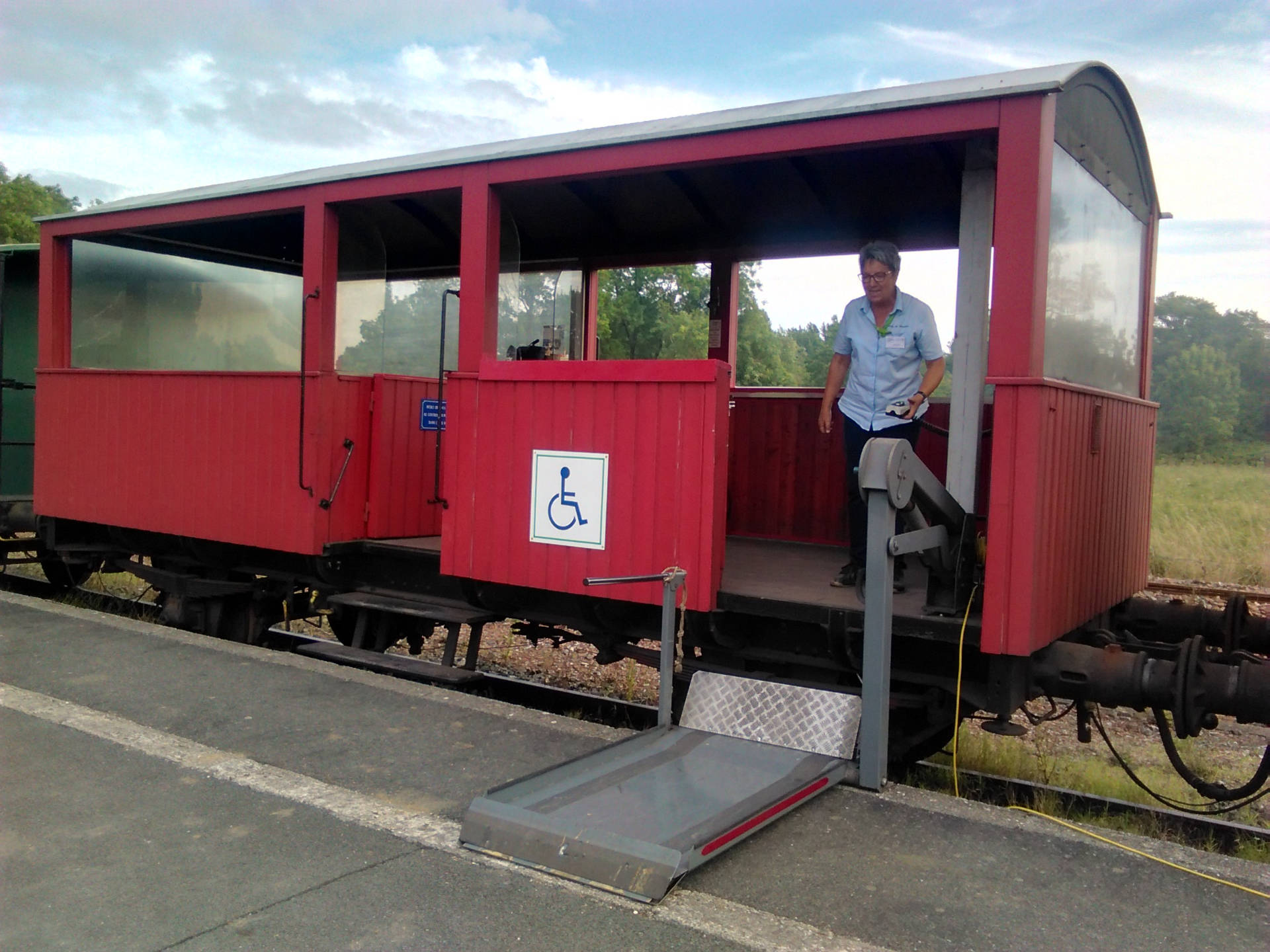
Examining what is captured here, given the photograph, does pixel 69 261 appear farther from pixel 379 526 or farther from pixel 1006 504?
pixel 1006 504

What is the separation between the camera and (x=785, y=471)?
272 inches

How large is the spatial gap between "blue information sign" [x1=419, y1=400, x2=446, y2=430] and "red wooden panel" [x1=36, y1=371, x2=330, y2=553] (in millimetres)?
744

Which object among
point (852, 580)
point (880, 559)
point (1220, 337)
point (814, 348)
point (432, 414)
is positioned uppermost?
point (1220, 337)

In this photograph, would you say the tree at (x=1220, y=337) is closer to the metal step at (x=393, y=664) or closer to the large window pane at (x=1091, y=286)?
the large window pane at (x=1091, y=286)

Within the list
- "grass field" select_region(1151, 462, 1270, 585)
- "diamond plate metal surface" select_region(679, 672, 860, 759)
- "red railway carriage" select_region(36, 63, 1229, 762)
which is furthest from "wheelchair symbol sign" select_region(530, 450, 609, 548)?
"grass field" select_region(1151, 462, 1270, 585)

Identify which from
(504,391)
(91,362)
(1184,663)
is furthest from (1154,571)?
(91,362)

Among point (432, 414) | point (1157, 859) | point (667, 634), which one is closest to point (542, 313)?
point (432, 414)

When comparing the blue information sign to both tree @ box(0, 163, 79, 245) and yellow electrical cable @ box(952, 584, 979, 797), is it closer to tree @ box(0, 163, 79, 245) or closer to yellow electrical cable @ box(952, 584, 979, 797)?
yellow electrical cable @ box(952, 584, 979, 797)

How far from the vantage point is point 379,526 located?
22.5 ft

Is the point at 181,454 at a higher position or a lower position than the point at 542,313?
lower

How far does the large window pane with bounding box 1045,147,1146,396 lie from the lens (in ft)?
14.7

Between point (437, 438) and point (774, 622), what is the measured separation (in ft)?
8.86

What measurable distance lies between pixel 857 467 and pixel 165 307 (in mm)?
5756

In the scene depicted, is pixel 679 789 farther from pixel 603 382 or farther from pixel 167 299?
pixel 167 299
